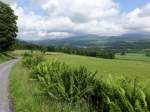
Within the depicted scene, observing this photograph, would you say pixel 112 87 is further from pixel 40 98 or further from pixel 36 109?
pixel 40 98

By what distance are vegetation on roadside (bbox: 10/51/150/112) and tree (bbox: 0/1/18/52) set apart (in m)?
53.7

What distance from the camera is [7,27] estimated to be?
229ft

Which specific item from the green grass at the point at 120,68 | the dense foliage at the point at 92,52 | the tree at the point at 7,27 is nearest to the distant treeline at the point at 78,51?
the dense foliage at the point at 92,52

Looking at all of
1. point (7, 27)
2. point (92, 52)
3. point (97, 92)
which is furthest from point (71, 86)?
point (92, 52)

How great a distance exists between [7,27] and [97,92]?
200ft

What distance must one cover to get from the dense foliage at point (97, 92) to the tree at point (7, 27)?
53864 millimetres

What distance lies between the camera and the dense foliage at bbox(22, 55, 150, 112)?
8.34 m

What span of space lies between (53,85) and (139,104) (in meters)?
6.49

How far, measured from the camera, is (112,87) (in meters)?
9.32

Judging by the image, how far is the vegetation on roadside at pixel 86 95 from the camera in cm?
844

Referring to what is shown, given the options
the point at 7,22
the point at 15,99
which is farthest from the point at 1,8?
the point at 15,99

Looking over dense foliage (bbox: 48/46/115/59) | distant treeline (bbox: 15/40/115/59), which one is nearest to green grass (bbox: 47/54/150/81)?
distant treeline (bbox: 15/40/115/59)

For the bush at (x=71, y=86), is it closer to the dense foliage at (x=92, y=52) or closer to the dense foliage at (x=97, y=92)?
the dense foliage at (x=97, y=92)

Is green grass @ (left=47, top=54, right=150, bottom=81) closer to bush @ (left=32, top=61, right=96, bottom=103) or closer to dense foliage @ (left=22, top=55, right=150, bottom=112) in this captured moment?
bush @ (left=32, top=61, right=96, bottom=103)
